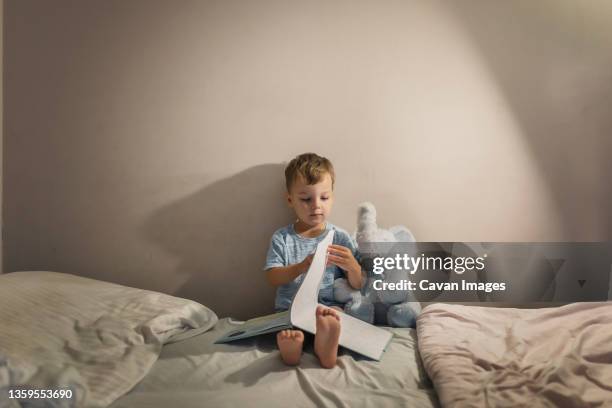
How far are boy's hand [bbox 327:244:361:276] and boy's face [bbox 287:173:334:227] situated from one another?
0.14 m

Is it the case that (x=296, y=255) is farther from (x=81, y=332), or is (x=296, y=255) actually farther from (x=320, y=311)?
(x=81, y=332)

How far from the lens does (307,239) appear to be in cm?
183

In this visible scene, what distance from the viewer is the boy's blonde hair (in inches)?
68.5

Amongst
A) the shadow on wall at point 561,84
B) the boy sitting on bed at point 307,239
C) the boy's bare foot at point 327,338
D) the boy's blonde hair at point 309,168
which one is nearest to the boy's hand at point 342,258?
the boy sitting on bed at point 307,239

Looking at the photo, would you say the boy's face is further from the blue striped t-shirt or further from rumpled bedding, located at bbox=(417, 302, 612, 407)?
rumpled bedding, located at bbox=(417, 302, 612, 407)

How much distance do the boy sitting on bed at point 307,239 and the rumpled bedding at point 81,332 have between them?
10.5 inches

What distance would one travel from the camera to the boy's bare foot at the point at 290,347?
132 centimetres

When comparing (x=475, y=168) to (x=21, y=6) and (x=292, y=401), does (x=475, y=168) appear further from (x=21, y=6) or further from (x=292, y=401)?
(x=21, y=6)

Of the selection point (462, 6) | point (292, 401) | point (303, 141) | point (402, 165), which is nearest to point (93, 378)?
point (292, 401)

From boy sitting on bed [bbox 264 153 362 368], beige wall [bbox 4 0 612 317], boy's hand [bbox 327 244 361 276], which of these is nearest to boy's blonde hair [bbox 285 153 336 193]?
boy sitting on bed [bbox 264 153 362 368]

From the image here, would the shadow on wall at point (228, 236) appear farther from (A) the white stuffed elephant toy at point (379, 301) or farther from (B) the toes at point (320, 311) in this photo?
(B) the toes at point (320, 311)

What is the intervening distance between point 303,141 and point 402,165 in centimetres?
37

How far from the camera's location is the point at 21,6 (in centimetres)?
199

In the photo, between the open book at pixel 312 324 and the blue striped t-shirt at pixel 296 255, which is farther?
the blue striped t-shirt at pixel 296 255
